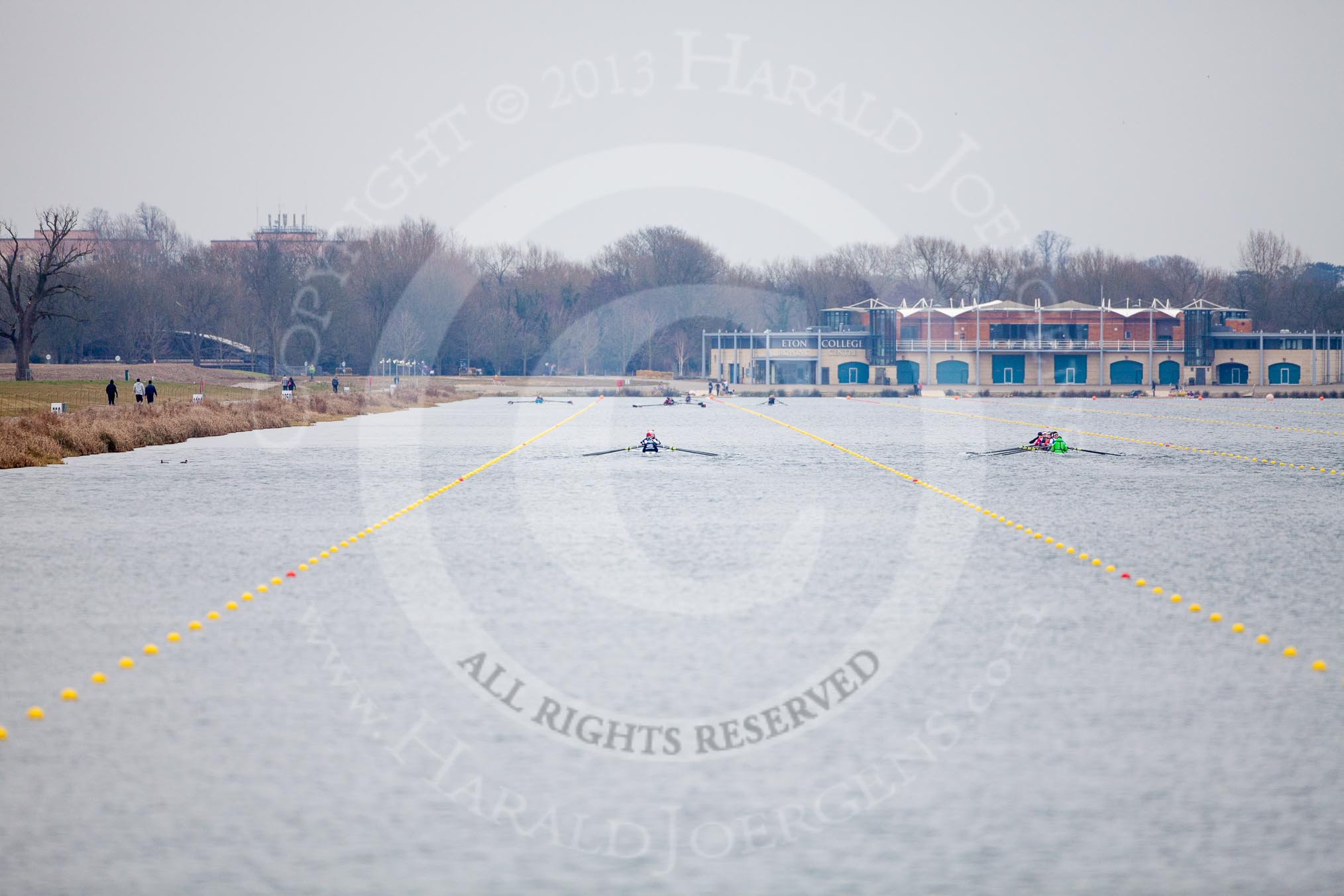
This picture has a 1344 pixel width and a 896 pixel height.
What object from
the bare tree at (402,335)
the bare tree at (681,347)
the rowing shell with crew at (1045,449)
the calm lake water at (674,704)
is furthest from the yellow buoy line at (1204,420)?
the bare tree at (681,347)

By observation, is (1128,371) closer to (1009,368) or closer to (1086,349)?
(1086,349)

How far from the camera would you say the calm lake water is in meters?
6.76

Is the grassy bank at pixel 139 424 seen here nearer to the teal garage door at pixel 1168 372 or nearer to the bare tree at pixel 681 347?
the teal garage door at pixel 1168 372

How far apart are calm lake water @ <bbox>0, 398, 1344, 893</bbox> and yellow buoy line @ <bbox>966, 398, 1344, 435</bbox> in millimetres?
30645

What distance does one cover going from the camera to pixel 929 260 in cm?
16300

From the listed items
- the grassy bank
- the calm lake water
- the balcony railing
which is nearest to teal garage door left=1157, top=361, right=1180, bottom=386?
the balcony railing

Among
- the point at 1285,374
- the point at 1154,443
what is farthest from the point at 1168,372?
the point at 1154,443

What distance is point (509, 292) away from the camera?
499ft

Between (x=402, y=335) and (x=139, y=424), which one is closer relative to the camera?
(x=139, y=424)

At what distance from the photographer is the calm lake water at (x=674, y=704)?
6762 mm

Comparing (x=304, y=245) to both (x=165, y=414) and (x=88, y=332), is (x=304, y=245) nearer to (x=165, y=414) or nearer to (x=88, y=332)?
(x=88, y=332)

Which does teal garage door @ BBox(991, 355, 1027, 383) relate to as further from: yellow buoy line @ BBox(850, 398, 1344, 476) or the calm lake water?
the calm lake water

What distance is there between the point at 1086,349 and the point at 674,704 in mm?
129478

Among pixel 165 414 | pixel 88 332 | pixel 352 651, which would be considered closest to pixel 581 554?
pixel 352 651
